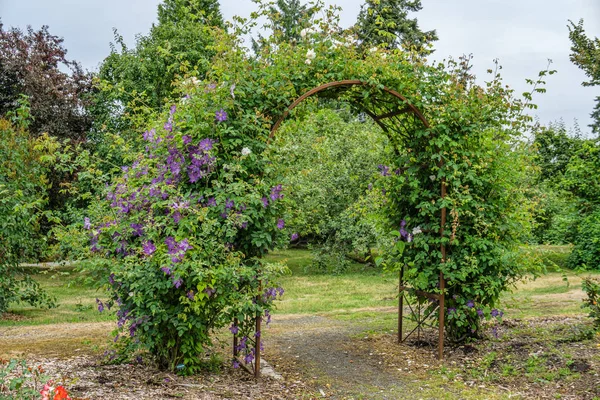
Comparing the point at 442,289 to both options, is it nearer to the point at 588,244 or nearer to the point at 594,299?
the point at 594,299

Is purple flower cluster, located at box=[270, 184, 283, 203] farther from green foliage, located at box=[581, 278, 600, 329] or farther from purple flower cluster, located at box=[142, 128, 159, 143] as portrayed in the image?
green foliage, located at box=[581, 278, 600, 329]

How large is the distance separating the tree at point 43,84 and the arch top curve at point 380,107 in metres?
11.7

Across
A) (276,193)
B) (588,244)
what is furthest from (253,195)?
(588,244)

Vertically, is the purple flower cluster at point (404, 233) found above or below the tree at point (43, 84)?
below

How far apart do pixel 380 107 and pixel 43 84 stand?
42.5ft

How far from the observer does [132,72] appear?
51.9 ft

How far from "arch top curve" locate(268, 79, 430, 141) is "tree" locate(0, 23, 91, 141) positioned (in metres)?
11.7

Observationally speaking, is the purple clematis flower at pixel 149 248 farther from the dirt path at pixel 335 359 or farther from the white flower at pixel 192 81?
the dirt path at pixel 335 359

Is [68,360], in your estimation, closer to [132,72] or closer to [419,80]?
[419,80]

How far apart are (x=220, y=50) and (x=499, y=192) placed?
3.28 meters

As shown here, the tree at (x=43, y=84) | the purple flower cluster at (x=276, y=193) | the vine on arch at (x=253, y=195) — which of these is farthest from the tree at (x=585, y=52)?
the tree at (x=43, y=84)

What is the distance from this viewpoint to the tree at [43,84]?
15.9 meters

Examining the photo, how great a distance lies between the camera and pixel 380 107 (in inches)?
242

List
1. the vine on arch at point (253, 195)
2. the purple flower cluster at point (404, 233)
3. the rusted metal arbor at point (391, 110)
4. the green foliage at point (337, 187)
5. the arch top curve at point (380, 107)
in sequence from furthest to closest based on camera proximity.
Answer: the green foliage at point (337, 187) < the purple flower cluster at point (404, 233) < the rusted metal arbor at point (391, 110) < the arch top curve at point (380, 107) < the vine on arch at point (253, 195)
